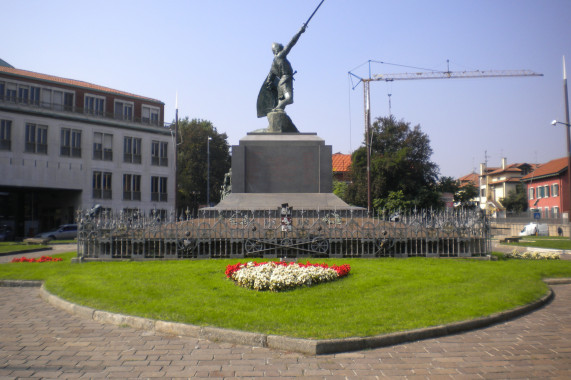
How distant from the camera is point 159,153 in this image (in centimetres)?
5166

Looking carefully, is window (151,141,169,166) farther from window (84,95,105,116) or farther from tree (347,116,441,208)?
tree (347,116,441,208)

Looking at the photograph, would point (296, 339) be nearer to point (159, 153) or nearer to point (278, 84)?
point (278, 84)

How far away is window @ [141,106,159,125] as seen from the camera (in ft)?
169

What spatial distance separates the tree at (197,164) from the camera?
6138cm

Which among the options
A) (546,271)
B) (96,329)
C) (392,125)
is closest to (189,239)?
(96,329)

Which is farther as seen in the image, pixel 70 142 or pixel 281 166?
pixel 70 142

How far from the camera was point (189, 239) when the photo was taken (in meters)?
13.2

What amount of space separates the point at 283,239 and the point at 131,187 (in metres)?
38.7

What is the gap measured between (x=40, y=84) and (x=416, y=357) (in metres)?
46.2

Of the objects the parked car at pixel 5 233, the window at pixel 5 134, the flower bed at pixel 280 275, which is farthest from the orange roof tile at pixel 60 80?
the flower bed at pixel 280 275

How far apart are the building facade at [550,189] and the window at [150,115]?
137ft

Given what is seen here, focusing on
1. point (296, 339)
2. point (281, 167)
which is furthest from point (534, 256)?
point (296, 339)

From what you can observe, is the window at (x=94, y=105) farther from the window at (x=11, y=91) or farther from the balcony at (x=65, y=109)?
the window at (x=11, y=91)

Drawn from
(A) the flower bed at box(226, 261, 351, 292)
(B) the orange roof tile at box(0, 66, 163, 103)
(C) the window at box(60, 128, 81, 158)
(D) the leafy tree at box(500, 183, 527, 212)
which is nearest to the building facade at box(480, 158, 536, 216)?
(D) the leafy tree at box(500, 183, 527, 212)
